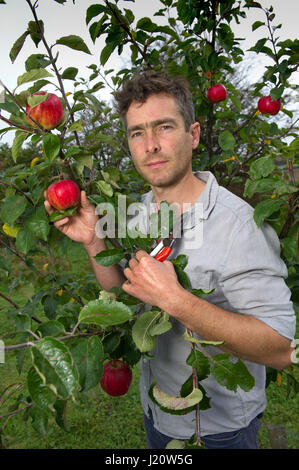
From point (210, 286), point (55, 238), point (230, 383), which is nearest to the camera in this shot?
point (230, 383)

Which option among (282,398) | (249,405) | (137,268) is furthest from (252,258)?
(282,398)

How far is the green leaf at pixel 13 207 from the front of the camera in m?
1.06

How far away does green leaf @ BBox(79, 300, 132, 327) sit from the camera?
744 millimetres

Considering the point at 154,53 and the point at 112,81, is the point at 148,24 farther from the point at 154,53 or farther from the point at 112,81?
the point at 112,81

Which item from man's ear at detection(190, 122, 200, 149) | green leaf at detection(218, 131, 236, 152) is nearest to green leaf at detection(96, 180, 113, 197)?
man's ear at detection(190, 122, 200, 149)

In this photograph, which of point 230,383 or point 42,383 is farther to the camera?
point 230,383

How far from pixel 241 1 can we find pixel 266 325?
1790mm

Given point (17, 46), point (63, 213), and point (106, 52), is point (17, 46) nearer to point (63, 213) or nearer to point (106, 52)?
point (63, 213)

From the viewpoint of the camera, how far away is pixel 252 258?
1.09 meters

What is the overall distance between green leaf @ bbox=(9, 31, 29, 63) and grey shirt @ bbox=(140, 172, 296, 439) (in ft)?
2.44

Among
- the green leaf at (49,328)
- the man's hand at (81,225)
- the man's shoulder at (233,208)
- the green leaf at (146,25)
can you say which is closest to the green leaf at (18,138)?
the man's hand at (81,225)

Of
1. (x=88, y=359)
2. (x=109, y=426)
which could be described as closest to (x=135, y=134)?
(x=88, y=359)

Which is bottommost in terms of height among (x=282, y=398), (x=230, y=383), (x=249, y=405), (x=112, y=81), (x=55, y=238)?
(x=282, y=398)

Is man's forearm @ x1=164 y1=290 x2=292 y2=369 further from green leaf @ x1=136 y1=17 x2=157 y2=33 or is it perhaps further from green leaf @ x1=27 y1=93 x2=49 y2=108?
green leaf @ x1=136 y1=17 x2=157 y2=33
